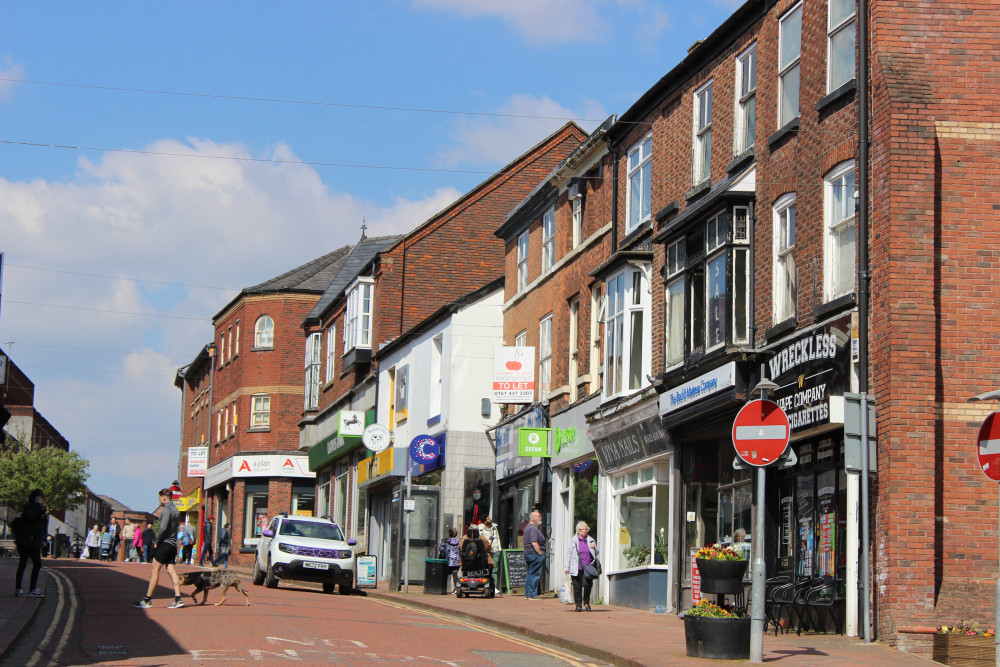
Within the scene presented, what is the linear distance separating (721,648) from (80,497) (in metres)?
64.5

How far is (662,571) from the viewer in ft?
76.2

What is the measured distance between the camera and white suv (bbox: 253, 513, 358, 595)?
26.0 m

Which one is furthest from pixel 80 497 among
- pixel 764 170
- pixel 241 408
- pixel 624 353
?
pixel 764 170

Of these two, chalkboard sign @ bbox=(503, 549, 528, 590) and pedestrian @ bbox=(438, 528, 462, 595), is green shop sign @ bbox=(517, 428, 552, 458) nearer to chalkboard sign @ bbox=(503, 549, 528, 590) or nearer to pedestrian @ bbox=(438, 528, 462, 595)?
chalkboard sign @ bbox=(503, 549, 528, 590)

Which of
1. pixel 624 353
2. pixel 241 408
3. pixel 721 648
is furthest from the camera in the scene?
pixel 241 408

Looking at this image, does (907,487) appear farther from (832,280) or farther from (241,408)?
(241,408)

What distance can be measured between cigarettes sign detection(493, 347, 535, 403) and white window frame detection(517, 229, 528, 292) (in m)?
2.74

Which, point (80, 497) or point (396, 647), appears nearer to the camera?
point (396, 647)

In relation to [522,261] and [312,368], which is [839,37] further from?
[312,368]

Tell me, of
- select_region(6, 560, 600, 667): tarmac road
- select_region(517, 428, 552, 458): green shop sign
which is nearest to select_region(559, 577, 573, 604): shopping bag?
select_region(517, 428, 552, 458): green shop sign

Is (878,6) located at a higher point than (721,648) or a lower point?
higher

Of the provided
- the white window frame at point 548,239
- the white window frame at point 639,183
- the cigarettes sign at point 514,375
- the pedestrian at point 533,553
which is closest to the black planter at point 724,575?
the white window frame at point 639,183

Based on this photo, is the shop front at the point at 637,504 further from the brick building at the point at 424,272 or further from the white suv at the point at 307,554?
the brick building at the point at 424,272

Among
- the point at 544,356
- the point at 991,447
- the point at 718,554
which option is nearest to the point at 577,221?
the point at 544,356
